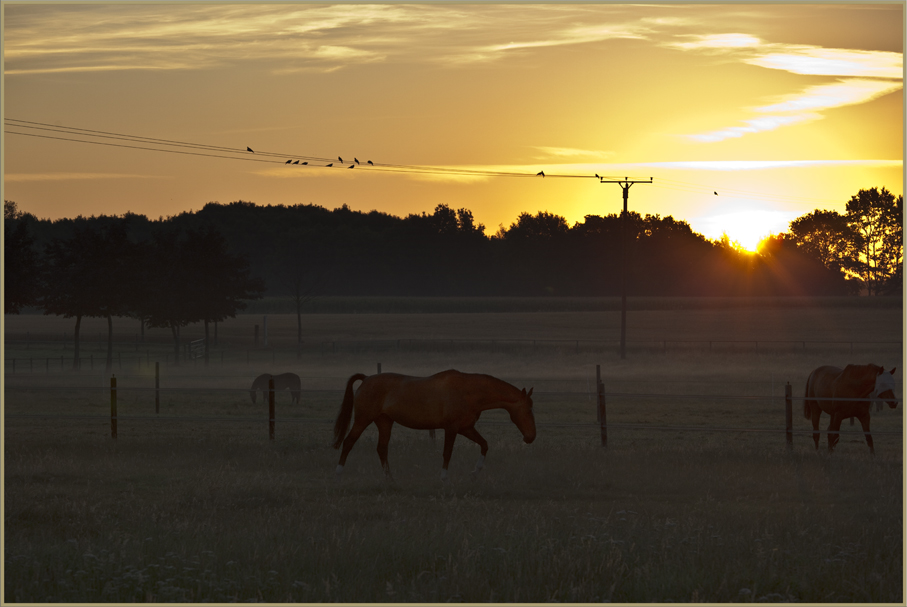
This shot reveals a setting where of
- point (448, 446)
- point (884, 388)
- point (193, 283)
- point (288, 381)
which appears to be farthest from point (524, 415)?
point (193, 283)

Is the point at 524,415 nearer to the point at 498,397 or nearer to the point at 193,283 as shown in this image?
the point at 498,397

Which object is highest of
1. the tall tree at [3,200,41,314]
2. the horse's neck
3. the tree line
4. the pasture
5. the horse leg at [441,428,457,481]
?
the tree line

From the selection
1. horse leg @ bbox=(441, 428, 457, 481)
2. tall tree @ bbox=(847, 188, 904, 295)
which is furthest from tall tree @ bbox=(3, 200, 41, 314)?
tall tree @ bbox=(847, 188, 904, 295)

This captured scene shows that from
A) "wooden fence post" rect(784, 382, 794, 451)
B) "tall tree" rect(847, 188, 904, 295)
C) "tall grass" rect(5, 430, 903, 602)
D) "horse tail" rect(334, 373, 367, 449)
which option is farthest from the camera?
"tall tree" rect(847, 188, 904, 295)

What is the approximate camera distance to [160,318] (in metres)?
56.7

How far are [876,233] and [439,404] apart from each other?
109 meters

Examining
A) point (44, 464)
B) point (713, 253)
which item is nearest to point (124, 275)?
point (44, 464)

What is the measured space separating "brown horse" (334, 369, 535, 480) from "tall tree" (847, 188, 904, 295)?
9976 centimetres

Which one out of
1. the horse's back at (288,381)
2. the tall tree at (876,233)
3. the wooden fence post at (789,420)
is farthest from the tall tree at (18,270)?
the tall tree at (876,233)

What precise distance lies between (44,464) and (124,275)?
40781 mm

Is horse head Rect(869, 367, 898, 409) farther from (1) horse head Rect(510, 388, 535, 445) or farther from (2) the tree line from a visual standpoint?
(2) the tree line

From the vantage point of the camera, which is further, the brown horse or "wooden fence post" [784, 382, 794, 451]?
"wooden fence post" [784, 382, 794, 451]

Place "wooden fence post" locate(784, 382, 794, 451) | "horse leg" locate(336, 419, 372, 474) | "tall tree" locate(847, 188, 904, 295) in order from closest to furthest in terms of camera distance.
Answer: "horse leg" locate(336, 419, 372, 474), "wooden fence post" locate(784, 382, 794, 451), "tall tree" locate(847, 188, 904, 295)

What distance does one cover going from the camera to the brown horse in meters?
13.9
